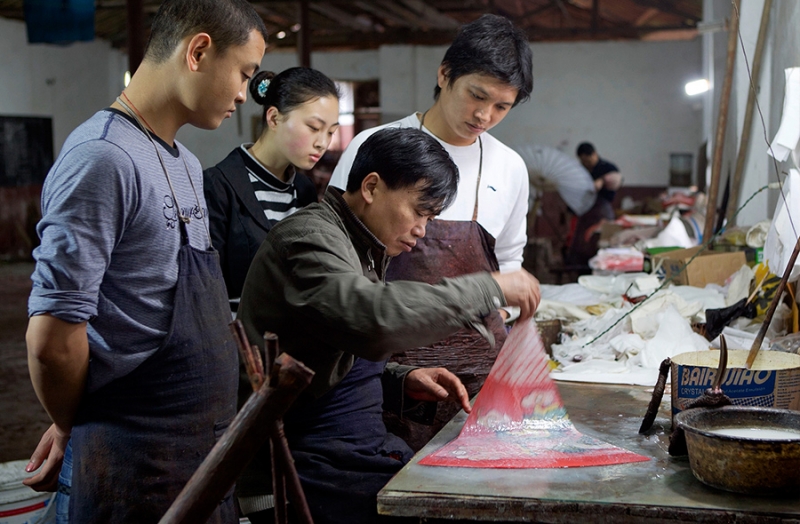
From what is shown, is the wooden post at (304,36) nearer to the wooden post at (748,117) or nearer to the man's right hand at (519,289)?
the wooden post at (748,117)

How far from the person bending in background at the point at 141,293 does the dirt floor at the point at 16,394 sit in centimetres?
336

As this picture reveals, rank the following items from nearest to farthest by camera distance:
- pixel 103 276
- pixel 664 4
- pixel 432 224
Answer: pixel 103 276 < pixel 432 224 < pixel 664 4

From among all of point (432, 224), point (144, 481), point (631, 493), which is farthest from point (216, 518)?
point (432, 224)

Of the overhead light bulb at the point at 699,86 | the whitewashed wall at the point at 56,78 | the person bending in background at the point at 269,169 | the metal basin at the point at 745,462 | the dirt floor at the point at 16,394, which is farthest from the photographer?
the whitewashed wall at the point at 56,78

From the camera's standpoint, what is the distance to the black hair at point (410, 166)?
1882 millimetres

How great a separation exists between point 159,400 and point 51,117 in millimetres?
13493

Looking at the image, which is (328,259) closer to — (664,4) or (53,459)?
(53,459)

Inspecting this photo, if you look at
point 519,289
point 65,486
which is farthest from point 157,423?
point 519,289

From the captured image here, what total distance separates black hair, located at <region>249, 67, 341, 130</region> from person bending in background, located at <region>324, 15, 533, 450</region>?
279 mm

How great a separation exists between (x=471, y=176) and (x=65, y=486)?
164 cm

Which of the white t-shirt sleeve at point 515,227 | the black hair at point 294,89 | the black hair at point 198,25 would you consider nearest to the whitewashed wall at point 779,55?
the white t-shirt sleeve at point 515,227

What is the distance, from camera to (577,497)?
1.51 m

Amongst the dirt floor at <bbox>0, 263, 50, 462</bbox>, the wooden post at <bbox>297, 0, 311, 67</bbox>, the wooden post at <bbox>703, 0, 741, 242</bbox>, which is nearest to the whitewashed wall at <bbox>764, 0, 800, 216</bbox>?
the wooden post at <bbox>703, 0, 741, 242</bbox>

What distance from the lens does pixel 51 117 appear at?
13.6 metres
